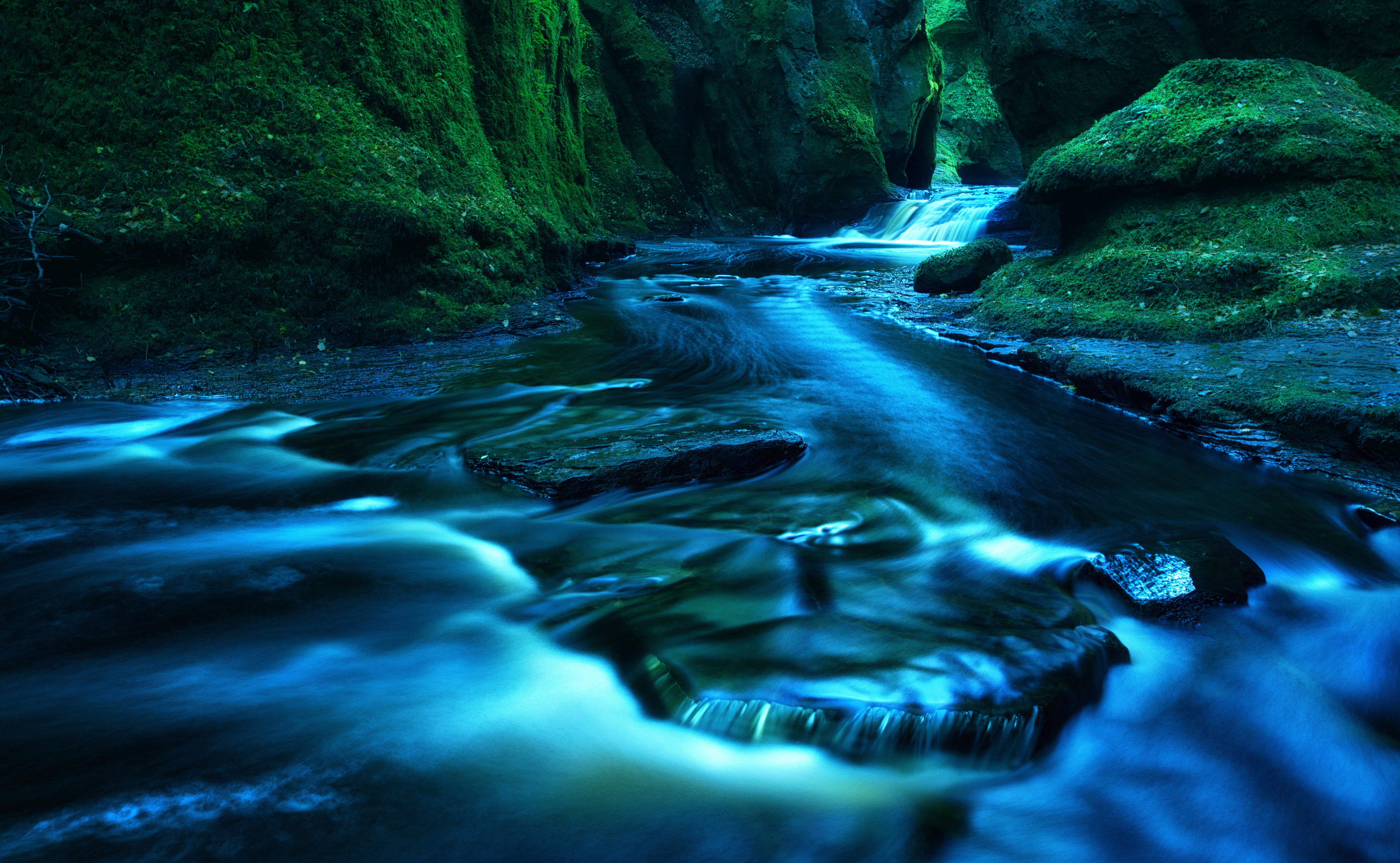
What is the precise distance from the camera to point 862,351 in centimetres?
840

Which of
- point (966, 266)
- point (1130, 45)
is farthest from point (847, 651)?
point (1130, 45)

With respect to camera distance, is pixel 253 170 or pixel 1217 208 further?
pixel 1217 208

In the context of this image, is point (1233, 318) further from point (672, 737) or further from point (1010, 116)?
point (1010, 116)

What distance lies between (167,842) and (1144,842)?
2.65m

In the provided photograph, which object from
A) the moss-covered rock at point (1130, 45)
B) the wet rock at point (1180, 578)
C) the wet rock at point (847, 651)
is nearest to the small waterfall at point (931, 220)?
the moss-covered rock at point (1130, 45)

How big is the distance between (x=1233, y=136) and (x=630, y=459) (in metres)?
7.51

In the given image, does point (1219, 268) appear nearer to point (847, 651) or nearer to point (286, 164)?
point (847, 651)

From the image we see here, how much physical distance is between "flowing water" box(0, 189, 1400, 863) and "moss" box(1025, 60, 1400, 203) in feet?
14.2

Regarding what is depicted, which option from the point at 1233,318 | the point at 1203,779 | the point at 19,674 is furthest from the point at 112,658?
the point at 1233,318

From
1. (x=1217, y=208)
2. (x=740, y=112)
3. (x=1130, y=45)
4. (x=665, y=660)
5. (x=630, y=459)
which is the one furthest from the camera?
(x=740, y=112)

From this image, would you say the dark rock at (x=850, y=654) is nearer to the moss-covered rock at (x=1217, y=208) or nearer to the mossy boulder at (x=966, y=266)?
the moss-covered rock at (x=1217, y=208)

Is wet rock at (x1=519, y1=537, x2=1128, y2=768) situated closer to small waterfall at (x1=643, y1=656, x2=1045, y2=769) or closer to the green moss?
small waterfall at (x1=643, y1=656, x2=1045, y2=769)

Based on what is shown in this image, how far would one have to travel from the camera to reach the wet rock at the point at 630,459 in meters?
4.30

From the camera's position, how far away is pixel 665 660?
2.62 metres
